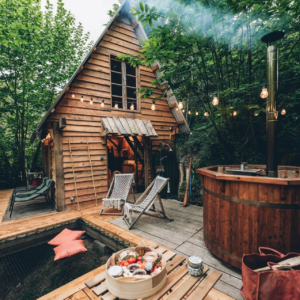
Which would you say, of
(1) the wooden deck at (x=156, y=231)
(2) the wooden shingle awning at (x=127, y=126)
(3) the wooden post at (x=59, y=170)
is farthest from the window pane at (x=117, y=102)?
(1) the wooden deck at (x=156, y=231)

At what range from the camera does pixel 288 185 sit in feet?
7.43

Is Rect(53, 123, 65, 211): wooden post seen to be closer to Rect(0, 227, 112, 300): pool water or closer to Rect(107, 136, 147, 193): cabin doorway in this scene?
Rect(0, 227, 112, 300): pool water

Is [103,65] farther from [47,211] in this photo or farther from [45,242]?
[45,242]

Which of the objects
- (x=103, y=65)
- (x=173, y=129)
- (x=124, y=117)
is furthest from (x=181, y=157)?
(x=103, y=65)

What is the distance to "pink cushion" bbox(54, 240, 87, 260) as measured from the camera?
3.10 m

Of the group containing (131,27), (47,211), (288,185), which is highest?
(131,27)

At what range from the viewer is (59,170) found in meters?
5.36

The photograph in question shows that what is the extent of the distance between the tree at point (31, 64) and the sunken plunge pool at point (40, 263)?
6.43m

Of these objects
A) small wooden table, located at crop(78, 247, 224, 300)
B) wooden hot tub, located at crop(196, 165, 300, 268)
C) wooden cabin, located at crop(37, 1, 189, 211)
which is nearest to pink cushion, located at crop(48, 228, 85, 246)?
small wooden table, located at crop(78, 247, 224, 300)

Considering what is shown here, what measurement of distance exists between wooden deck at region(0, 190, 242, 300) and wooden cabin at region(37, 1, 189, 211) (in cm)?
82

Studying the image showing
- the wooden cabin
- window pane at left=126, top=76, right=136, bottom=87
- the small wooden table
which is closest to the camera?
the small wooden table

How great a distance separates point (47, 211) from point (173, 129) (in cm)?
583

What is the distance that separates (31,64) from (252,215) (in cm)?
1077

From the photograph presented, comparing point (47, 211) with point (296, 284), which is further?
point (47, 211)
